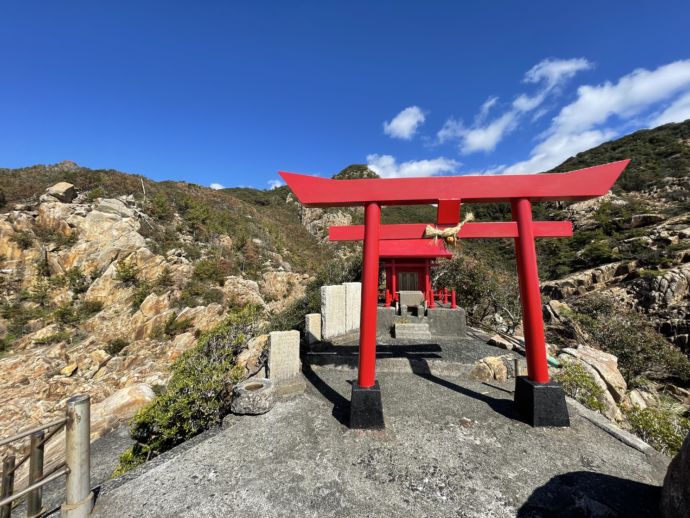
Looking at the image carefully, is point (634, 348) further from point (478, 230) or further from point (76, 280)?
point (76, 280)

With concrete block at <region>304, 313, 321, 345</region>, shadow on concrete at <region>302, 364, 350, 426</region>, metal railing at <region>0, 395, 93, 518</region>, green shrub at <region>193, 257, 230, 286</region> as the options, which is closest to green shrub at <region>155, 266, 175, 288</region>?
green shrub at <region>193, 257, 230, 286</region>

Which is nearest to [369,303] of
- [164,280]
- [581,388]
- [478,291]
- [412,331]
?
[581,388]

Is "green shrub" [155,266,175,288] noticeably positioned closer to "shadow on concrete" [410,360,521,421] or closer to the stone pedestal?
the stone pedestal

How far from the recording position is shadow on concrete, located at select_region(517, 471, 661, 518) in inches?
91.0

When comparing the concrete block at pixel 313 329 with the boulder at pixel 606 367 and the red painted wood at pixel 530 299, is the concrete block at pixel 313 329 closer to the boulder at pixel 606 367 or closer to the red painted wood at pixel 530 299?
the red painted wood at pixel 530 299

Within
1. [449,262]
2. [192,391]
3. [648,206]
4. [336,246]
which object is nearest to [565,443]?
[192,391]

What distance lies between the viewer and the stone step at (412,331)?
796 centimetres

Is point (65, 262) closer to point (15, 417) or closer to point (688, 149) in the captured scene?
point (15, 417)

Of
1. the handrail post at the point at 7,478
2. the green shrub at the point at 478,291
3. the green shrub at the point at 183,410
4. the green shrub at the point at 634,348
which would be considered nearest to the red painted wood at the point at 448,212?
Result: the green shrub at the point at 183,410

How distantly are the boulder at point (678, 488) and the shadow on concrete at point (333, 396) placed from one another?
2.89 meters

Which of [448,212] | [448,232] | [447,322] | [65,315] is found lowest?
[65,315]

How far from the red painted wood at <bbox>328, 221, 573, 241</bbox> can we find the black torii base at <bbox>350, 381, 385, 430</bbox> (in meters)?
2.18

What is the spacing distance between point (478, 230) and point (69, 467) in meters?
5.00

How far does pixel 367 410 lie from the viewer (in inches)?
139
